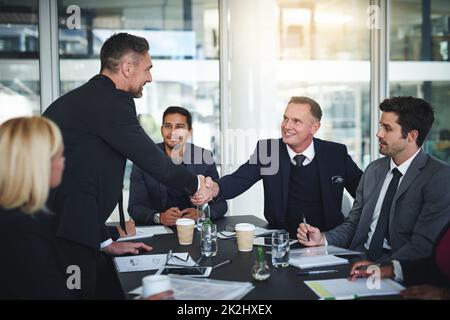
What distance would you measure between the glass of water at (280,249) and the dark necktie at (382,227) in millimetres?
645

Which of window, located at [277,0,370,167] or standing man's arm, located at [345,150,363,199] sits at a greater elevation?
window, located at [277,0,370,167]

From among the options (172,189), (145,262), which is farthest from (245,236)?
(172,189)

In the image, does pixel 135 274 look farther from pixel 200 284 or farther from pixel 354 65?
pixel 354 65

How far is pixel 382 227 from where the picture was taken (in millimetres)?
2338

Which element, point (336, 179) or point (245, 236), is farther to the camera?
point (336, 179)

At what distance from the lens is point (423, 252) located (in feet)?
6.93

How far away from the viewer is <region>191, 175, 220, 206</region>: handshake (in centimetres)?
279

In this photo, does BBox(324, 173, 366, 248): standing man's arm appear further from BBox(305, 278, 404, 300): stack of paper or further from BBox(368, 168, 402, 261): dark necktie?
BBox(305, 278, 404, 300): stack of paper

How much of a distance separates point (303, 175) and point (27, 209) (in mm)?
1856

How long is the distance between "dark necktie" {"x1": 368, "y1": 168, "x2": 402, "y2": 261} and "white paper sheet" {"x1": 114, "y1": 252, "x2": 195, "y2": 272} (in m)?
0.95

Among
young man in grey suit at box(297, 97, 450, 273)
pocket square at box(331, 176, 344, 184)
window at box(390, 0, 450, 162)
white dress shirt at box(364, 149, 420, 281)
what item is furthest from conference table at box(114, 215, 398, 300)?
window at box(390, 0, 450, 162)

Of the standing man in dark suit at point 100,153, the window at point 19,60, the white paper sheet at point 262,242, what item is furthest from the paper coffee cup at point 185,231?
the window at point 19,60

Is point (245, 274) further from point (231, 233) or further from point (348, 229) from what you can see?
point (348, 229)

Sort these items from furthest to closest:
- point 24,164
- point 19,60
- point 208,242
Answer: point 19,60, point 208,242, point 24,164
